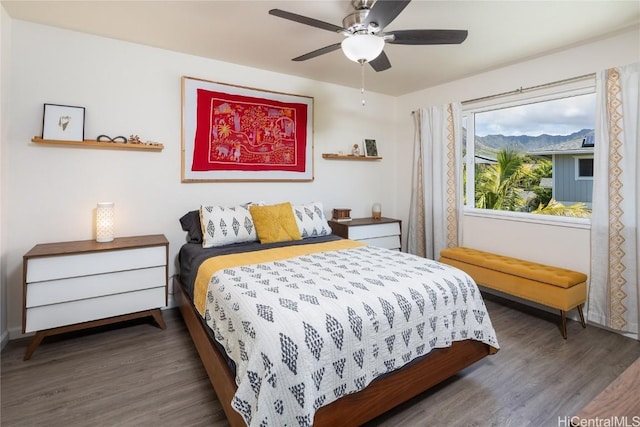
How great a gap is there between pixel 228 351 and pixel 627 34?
12.3 ft

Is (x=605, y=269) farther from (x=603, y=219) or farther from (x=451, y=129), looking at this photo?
(x=451, y=129)

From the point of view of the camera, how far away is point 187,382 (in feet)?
6.64

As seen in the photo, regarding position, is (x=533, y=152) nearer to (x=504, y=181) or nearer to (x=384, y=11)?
(x=504, y=181)

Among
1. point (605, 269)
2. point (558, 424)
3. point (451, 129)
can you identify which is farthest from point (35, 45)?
point (605, 269)

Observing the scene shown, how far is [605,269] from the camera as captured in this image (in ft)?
8.98

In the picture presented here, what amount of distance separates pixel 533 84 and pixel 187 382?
3.94m

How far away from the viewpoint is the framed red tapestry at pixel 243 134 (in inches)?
125

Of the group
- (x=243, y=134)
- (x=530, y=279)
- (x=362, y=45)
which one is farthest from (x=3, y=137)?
(x=530, y=279)

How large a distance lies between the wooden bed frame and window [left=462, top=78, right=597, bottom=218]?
1.98 metres

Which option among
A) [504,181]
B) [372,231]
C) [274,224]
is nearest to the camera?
[274,224]

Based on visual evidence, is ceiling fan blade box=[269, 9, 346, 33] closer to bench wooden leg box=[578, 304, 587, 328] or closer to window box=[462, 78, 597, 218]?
window box=[462, 78, 597, 218]

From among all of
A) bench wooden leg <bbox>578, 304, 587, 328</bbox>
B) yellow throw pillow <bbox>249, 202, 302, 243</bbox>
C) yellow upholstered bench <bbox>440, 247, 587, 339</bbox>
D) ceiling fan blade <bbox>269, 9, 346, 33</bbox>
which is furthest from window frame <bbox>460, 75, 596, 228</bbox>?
ceiling fan blade <bbox>269, 9, 346, 33</bbox>

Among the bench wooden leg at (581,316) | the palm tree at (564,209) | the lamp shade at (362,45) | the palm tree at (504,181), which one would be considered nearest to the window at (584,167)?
the palm tree at (564,209)

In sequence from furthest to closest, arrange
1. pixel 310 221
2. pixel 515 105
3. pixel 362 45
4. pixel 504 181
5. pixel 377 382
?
pixel 504 181, pixel 515 105, pixel 310 221, pixel 362 45, pixel 377 382
